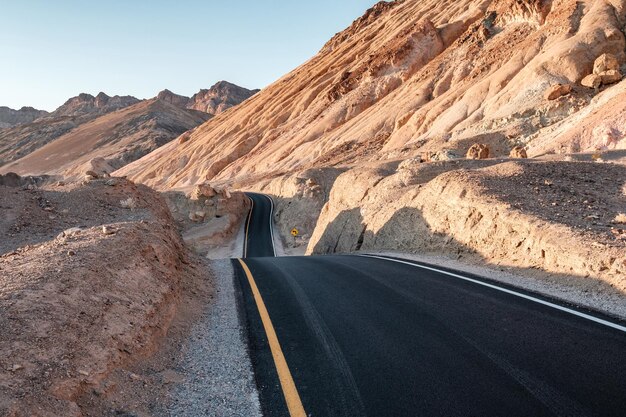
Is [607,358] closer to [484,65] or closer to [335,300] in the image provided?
[335,300]

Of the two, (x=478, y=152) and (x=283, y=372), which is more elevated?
(x=478, y=152)

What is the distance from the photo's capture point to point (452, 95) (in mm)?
45406

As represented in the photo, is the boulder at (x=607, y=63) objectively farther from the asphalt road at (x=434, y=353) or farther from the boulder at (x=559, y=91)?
the asphalt road at (x=434, y=353)

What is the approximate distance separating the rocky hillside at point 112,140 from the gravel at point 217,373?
4562 inches

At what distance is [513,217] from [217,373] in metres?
8.63

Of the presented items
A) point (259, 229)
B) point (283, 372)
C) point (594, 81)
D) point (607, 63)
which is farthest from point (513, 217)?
point (259, 229)

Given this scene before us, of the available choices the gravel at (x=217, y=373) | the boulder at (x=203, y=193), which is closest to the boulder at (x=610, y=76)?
the gravel at (x=217, y=373)

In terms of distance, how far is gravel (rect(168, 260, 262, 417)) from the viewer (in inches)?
171

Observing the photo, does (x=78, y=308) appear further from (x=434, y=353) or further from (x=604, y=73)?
(x=604, y=73)

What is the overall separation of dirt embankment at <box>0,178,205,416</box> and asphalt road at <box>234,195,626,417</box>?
1560 millimetres

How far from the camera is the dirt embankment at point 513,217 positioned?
351 inches

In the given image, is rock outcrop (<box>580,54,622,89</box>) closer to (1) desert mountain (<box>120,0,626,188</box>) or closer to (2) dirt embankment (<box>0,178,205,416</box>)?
(1) desert mountain (<box>120,0,626,188</box>)

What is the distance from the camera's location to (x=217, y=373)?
16.9 ft

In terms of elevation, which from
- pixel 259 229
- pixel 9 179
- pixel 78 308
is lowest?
pixel 259 229
